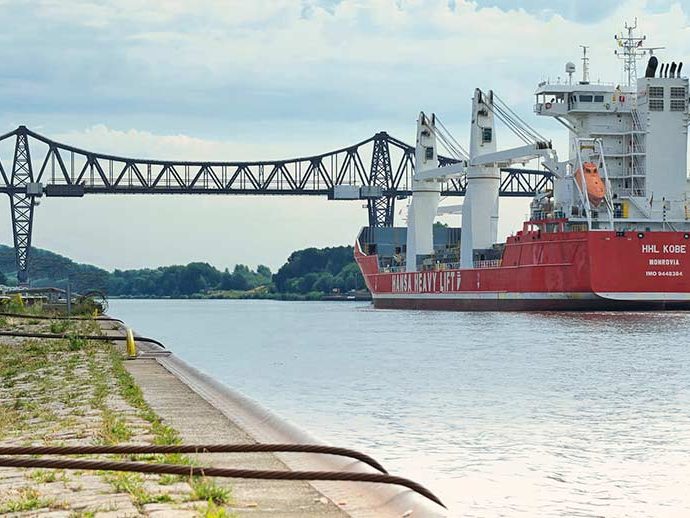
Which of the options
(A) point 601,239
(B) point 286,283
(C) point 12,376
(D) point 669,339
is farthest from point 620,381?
(B) point 286,283

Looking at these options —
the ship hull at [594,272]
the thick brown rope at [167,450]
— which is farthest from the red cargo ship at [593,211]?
the thick brown rope at [167,450]

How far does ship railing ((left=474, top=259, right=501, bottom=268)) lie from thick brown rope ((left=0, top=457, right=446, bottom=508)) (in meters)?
50.4

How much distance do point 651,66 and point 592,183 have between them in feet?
23.4

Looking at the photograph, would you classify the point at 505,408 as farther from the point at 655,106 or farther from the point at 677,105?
the point at 677,105

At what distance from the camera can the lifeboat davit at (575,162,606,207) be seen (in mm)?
48625

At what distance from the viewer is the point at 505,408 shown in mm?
16234

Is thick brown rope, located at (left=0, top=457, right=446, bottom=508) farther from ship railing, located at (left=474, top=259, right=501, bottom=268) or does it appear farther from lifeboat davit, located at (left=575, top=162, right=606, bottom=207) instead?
ship railing, located at (left=474, top=259, right=501, bottom=268)

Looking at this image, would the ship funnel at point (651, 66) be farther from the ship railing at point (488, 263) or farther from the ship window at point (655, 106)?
the ship railing at point (488, 263)

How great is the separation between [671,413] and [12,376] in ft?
28.7

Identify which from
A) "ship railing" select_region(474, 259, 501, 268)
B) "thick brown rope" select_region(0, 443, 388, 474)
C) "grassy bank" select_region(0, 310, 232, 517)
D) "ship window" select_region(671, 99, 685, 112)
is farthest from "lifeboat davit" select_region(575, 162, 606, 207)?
"thick brown rope" select_region(0, 443, 388, 474)

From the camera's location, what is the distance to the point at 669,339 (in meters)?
33.1

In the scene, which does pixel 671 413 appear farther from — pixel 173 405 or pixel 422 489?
pixel 422 489

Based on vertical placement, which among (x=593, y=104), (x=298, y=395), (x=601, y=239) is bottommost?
(x=298, y=395)

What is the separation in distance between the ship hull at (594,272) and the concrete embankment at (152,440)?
30986 millimetres
